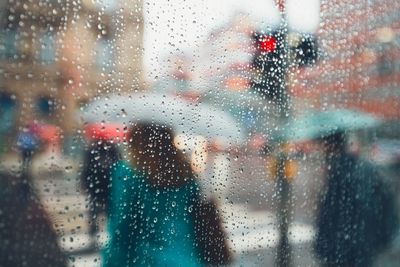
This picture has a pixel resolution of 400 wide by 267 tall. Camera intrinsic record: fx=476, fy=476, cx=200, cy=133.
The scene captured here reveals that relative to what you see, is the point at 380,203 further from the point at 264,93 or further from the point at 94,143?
the point at 94,143

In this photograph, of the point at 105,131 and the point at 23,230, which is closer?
the point at 23,230

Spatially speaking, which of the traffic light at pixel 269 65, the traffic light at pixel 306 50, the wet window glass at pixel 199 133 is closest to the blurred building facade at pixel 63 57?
the wet window glass at pixel 199 133

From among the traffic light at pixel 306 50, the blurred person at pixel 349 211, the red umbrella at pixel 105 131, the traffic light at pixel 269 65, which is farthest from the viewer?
the blurred person at pixel 349 211

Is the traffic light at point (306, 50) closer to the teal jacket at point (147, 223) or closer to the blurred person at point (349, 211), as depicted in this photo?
the blurred person at point (349, 211)

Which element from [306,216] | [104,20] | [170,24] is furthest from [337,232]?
[104,20]

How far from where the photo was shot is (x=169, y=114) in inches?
46.8

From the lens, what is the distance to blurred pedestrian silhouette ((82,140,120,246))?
1.02m

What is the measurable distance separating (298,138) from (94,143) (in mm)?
676

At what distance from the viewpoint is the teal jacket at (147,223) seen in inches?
42.6

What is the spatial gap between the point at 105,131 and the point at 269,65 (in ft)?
1.82

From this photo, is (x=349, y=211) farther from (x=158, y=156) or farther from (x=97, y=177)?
(x=97, y=177)

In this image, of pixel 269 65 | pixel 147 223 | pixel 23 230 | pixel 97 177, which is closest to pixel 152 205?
pixel 147 223

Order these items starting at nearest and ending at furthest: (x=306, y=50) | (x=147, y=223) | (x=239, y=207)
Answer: (x=147, y=223), (x=239, y=207), (x=306, y=50)

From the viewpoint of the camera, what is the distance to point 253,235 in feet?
4.44
